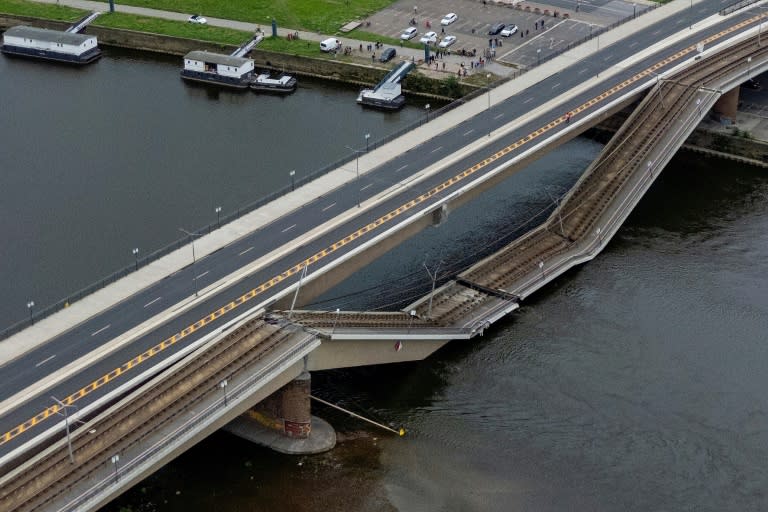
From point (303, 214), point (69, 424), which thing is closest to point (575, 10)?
point (303, 214)

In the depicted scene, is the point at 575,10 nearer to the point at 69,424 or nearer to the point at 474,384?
the point at 474,384

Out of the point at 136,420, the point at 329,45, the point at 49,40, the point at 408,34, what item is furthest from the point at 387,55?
the point at 136,420

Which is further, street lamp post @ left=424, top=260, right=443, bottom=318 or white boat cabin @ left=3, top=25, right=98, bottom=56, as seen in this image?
white boat cabin @ left=3, top=25, right=98, bottom=56

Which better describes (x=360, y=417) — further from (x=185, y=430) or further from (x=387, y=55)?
(x=387, y=55)

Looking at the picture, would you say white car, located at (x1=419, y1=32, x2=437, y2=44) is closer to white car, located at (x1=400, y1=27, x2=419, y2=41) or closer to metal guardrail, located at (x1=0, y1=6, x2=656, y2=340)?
white car, located at (x1=400, y1=27, x2=419, y2=41)

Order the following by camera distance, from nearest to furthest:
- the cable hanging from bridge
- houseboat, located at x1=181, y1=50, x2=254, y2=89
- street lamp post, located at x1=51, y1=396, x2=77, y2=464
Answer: street lamp post, located at x1=51, y1=396, x2=77, y2=464 < the cable hanging from bridge < houseboat, located at x1=181, y1=50, x2=254, y2=89

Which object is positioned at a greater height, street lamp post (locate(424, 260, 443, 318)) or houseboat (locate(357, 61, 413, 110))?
houseboat (locate(357, 61, 413, 110))

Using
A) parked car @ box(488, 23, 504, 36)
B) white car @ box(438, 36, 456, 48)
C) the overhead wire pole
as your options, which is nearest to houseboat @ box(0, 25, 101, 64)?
white car @ box(438, 36, 456, 48)
